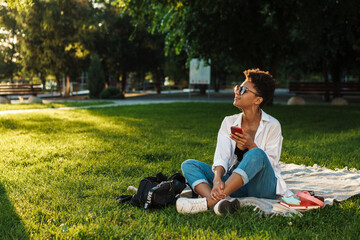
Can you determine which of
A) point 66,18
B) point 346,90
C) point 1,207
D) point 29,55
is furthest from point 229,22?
point 29,55

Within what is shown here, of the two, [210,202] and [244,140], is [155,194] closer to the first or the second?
[210,202]

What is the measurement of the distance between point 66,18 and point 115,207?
85.1ft

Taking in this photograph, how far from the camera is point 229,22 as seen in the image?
15.8 meters

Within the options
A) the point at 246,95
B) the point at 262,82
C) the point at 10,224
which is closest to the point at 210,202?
the point at 246,95

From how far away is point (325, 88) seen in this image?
22.4 m

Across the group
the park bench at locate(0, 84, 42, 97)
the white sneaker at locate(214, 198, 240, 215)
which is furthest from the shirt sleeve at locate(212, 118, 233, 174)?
the park bench at locate(0, 84, 42, 97)

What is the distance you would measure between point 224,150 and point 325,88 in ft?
66.2

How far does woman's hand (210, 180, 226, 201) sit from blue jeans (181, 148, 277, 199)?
0.58 ft

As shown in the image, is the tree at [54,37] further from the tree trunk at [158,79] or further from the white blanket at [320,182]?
the white blanket at [320,182]

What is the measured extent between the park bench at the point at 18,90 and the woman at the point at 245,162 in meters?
20.2

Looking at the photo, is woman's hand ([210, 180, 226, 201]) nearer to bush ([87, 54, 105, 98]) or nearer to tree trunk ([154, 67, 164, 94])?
bush ([87, 54, 105, 98])

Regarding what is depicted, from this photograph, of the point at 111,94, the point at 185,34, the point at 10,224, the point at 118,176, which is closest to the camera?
the point at 10,224

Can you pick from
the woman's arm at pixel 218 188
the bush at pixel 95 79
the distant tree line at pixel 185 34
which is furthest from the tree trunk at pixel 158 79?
the woman's arm at pixel 218 188

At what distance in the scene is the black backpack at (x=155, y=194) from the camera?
3.96 m
